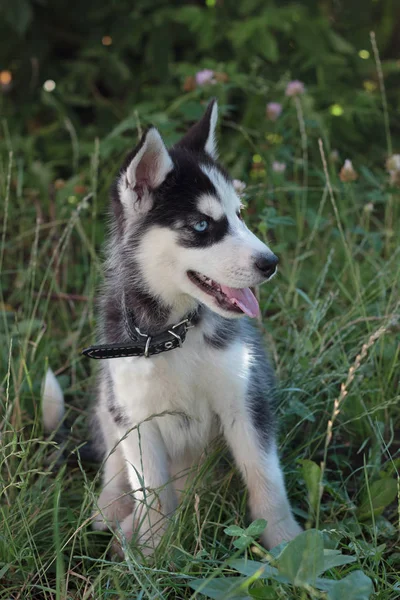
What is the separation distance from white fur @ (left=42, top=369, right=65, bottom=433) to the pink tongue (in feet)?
3.51

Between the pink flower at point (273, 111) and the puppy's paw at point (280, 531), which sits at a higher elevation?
the pink flower at point (273, 111)

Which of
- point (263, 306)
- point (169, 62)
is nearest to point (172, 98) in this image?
point (169, 62)

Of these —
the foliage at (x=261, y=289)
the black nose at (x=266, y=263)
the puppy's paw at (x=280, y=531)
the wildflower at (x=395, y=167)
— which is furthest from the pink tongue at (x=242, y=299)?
the wildflower at (x=395, y=167)

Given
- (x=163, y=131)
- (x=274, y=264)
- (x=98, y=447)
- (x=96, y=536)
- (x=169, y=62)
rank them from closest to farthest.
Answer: (x=274, y=264) < (x=96, y=536) < (x=98, y=447) < (x=163, y=131) < (x=169, y=62)

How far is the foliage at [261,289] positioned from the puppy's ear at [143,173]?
838mm

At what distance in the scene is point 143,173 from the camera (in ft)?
9.08

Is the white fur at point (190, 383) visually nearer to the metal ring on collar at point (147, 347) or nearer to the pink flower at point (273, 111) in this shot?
the metal ring on collar at point (147, 347)

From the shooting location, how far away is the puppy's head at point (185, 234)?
260 centimetres

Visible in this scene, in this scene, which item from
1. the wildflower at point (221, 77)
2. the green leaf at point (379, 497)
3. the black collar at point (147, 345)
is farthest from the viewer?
the wildflower at point (221, 77)

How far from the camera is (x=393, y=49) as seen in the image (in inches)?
257

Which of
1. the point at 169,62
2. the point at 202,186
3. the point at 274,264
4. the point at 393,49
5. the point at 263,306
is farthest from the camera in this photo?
the point at 393,49

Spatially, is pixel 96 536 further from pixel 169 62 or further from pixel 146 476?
pixel 169 62

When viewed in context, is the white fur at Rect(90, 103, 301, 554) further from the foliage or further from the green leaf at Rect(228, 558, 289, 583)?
the green leaf at Rect(228, 558, 289, 583)

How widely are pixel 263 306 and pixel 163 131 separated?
1.21 metres
